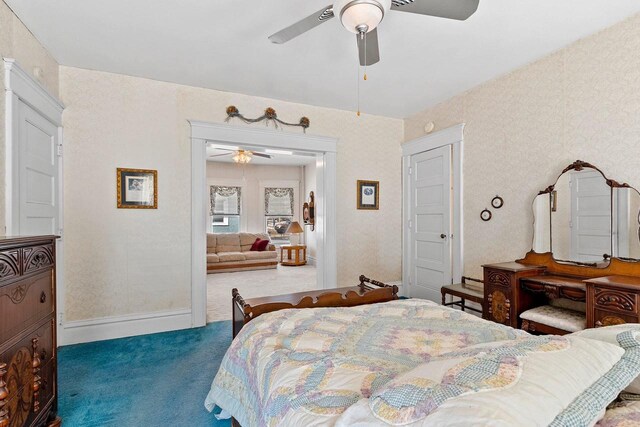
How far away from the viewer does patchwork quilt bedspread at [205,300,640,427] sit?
2.25 ft

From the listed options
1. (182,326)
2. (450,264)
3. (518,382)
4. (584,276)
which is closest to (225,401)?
(518,382)

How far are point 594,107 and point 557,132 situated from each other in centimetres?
31

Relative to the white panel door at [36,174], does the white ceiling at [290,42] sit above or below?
above

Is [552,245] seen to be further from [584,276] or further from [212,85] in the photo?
[212,85]

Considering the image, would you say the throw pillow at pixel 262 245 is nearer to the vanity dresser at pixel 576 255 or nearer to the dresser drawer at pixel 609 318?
the vanity dresser at pixel 576 255

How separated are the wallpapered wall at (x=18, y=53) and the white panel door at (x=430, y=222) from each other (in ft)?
13.7

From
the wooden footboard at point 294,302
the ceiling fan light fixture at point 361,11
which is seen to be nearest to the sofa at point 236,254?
the wooden footboard at point 294,302

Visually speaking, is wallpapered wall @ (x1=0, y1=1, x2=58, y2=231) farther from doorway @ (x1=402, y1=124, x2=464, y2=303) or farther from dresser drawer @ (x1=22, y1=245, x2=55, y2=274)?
doorway @ (x1=402, y1=124, x2=464, y2=303)

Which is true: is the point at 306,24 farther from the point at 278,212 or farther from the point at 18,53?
the point at 278,212

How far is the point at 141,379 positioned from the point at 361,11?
2.88m

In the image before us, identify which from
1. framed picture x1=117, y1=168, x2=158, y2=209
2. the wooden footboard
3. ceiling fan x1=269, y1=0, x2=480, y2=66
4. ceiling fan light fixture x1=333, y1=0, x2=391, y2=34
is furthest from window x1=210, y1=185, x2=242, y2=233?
ceiling fan light fixture x1=333, y1=0, x2=391, y2=34

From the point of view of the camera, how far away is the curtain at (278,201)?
9.16 meters

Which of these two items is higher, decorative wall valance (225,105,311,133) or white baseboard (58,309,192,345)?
decorative wall valance (225,105,311,133)

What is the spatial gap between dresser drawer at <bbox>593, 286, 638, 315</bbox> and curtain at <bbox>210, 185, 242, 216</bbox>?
796cm
